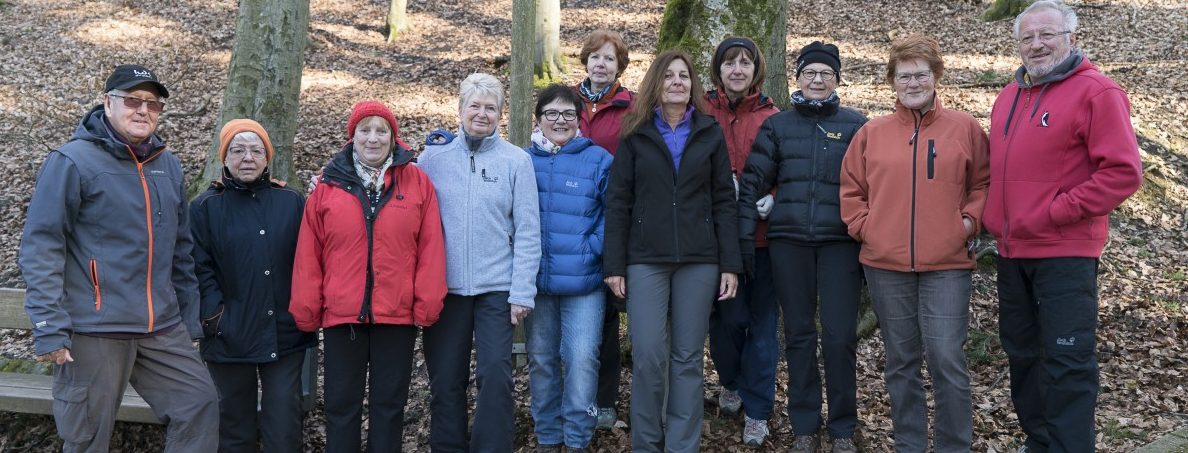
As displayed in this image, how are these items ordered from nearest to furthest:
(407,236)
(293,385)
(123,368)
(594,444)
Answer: (123,368) < (407,236) < (293,385) < (594,444)

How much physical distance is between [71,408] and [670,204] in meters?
3.13

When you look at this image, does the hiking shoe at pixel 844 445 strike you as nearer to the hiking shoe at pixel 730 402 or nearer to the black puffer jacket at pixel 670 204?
the hiking shoe at pixel 730 402

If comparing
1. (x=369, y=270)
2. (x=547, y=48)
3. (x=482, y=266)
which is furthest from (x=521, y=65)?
(x=547, y=48)

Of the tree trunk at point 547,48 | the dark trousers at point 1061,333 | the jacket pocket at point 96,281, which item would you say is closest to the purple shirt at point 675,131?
the dark trousers at point 1061,333

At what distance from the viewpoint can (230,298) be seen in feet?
15.4

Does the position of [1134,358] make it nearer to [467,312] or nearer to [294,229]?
[467,312]

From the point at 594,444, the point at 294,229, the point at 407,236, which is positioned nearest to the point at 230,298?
the point at 294,229

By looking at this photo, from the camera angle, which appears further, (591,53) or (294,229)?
(591,53)

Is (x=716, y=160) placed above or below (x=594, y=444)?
above

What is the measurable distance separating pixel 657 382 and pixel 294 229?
2.22 m

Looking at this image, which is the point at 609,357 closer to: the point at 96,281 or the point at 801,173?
the point at 801,173

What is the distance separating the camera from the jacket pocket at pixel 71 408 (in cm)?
402

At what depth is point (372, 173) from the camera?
456cm

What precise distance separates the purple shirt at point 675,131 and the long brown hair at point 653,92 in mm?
39
